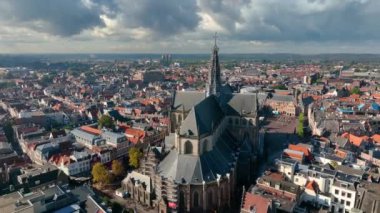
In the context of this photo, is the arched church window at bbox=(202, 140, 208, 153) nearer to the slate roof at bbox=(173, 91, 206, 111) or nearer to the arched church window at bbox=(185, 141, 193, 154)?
the arched church window at bbox=(185, 141, 193, 154)

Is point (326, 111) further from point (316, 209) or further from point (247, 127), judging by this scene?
point (316, 209)

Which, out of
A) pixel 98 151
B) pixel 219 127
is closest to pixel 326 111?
pixel 219 127

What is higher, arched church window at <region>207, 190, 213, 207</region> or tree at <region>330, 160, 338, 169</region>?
tree at <region>330, 160, 338, 169</region>

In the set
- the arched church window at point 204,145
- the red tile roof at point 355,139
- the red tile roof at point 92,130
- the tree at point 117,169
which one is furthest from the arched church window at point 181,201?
the red tile roof at point 355,139

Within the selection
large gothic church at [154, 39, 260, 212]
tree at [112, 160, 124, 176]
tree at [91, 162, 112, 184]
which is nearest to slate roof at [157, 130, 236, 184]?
large gothic church at [154, 39, 260, 212]

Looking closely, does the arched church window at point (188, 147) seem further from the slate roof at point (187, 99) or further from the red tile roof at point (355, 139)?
the red tile roof at point (355, 139)

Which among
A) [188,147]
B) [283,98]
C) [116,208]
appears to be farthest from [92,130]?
[283,98]

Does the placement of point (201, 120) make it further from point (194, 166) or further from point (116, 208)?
point (116, 208)
